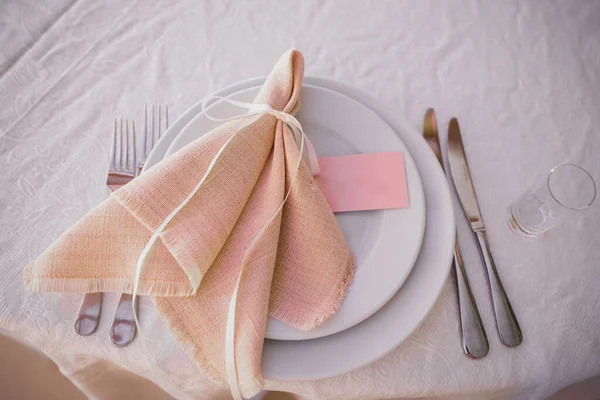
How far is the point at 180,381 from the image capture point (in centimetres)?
45

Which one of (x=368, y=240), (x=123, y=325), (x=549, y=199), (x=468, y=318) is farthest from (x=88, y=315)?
(x=549, y=199)

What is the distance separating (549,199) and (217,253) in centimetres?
47

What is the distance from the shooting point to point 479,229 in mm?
507

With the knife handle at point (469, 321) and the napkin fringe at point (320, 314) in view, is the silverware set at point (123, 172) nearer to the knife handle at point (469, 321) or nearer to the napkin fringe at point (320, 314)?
the napkin fringe at point (320, 314)

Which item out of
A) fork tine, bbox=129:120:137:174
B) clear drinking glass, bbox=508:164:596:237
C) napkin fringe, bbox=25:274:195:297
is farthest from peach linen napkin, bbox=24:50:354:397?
clear drinking glass, bbox=508:164:596:237

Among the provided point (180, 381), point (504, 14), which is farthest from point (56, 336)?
point (504, 14)

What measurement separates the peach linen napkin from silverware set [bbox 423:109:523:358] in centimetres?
17

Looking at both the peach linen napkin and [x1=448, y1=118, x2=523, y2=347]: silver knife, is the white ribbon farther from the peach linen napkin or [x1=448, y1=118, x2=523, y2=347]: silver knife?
[x1=448, y1=118, x2=523, y2=347]: silver knife

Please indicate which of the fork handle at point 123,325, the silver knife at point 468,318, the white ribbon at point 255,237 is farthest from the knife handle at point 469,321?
the fork handle at point 123,325

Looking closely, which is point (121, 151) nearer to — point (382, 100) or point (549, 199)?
point (382, 100)

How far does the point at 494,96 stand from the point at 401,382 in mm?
523

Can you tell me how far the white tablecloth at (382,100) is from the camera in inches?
17.5

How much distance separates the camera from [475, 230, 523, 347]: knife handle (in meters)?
0.45

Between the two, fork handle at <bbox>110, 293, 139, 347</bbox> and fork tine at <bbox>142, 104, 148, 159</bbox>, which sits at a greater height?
fork tine at <bbox>142, 104, 148, 159</bbox>
